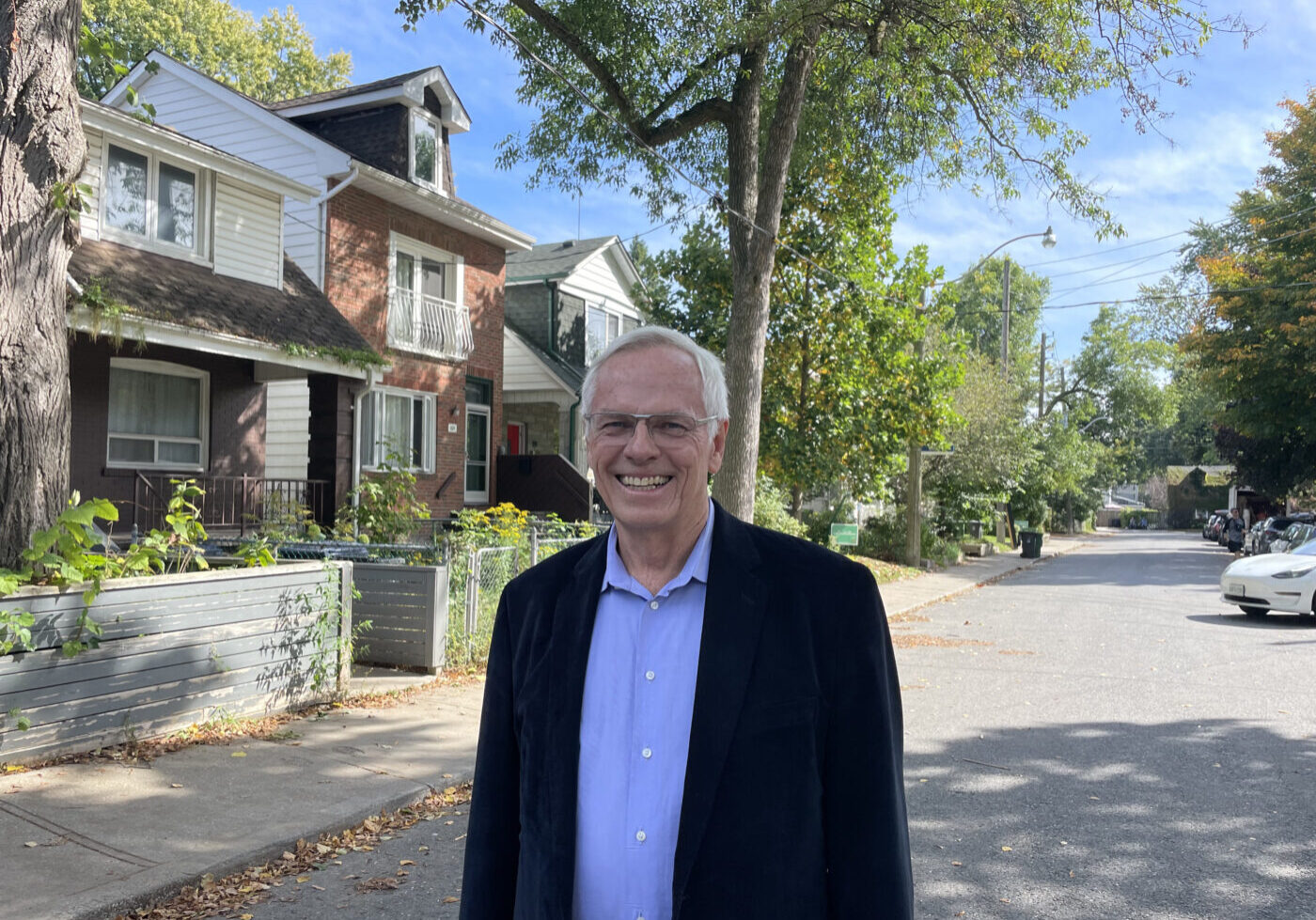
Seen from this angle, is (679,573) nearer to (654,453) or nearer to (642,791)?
(654,453)

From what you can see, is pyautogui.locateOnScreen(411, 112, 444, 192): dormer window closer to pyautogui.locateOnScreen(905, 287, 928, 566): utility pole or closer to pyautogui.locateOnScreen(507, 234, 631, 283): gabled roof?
pyautogui.locateOnScreen(507, 234, 631, 283): gabled roof

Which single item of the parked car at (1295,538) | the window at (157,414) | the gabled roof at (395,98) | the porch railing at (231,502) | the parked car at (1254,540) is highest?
the gabled roof at (395,98)

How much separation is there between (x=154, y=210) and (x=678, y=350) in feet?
48.2

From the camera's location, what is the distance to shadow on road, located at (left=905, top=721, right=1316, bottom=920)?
15.7 feet

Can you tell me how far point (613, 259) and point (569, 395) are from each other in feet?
19.4

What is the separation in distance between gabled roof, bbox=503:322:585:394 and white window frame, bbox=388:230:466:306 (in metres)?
4.01

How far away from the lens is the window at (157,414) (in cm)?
1463

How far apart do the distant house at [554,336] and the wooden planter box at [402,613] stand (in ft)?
50.7

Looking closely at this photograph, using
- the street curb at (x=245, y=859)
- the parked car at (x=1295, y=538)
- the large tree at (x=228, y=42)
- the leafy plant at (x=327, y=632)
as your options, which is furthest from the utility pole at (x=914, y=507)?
the large tree at (x=228, y=42)

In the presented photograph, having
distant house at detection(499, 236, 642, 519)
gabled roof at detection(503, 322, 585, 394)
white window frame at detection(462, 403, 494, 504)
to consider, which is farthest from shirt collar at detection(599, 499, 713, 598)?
gabled roof at detection(503, 322, 585, 394)

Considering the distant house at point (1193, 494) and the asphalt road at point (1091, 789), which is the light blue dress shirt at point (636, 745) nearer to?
the asphalt road at point (1091, 789)

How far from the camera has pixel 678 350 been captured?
2.33 metres

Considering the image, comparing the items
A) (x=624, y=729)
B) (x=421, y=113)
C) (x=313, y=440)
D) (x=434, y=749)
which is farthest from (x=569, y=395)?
(x=624, y=729)

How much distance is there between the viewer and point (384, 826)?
584 centimetres
